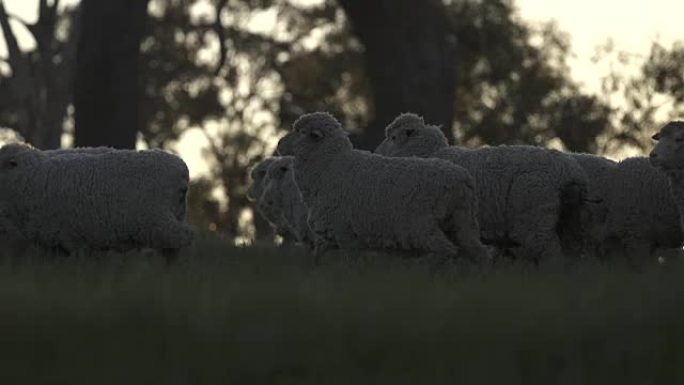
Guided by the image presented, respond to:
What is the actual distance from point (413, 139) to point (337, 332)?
19.7 feet

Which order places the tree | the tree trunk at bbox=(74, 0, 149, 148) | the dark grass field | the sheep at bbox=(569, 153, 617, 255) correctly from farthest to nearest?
the tree < the tree trunk at bbox=(74, 0, 149, 148) < the sheep at bbox=(569, 153, 617, 255) < the dark grass field

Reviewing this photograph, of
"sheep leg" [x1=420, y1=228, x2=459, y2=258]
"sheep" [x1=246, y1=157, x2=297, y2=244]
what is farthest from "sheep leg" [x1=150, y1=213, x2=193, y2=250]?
"sheep" [x1=246, y1=157, x2=297, y2=244]

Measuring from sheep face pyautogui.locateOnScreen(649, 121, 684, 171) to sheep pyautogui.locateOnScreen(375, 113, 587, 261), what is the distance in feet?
1.82

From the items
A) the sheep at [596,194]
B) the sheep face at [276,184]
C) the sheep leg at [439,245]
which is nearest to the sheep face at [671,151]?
the sheep at [596,194]

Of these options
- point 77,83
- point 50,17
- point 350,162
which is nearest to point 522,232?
point 350,162

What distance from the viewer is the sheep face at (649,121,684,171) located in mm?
11117

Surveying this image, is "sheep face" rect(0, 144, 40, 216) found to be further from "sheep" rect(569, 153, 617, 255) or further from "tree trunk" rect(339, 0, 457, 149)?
"tree trunk" rect(339, 0, 457, 149)

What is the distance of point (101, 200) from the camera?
11.0 meters

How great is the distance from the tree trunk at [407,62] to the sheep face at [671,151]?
36.1ft

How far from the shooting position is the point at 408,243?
10508 mm

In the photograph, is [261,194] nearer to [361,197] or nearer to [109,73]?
[361,197]

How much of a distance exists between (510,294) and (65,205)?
14.4 ft

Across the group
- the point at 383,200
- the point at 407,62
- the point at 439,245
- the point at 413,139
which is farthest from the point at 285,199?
the point at 407,62

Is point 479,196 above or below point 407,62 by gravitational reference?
below
